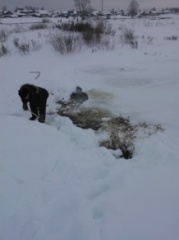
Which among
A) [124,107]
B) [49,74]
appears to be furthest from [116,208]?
[49,74]

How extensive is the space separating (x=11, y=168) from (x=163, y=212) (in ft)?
6.83

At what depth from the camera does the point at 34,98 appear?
5.18m

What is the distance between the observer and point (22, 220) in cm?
311

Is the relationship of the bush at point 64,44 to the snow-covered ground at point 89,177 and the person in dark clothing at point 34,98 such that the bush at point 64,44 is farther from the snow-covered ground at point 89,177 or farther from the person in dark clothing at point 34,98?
the person in dark clothing at point 34,98

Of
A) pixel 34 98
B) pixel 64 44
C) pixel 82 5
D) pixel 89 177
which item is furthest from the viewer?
pixel 82 5

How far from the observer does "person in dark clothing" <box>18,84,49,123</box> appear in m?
4.97

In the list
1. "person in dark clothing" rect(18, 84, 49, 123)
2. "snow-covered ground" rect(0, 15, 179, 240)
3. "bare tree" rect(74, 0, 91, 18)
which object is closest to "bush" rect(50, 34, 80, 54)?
"snow-covered ground" rect(0, 15, 179, 240)

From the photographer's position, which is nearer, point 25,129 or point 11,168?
point 11,168

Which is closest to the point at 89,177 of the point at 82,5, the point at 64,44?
the point at 64,44

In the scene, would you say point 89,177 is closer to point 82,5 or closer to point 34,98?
point 34,98

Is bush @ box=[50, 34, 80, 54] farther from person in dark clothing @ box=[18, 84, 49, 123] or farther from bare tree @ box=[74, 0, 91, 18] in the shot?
bare tree @ box=[74, 0, 91, 18]

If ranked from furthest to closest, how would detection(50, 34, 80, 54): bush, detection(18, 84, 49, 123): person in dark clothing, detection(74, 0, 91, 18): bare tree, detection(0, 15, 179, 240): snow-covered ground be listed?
1. detection(74, 0, 91, 18): bare tree
2. detection(50, 34, 80, 54): bush
3. detection(18, 84, 49, 123): person in dark clothing
4. detection(0, 15, 179, 240): snow-covered ground

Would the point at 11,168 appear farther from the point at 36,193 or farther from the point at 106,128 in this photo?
the point at 106,128

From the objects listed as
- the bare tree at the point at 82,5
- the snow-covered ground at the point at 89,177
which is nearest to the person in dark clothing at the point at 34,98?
the snow-covered ground at the point at 89,177
